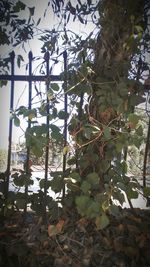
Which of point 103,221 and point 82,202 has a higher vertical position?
point 82,202

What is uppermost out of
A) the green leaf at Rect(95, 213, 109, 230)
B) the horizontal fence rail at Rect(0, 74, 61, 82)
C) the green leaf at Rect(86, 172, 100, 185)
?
the horizontal fence rail at Rect(0, 74, 61, 82)

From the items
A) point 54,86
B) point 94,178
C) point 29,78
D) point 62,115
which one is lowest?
point 94,178

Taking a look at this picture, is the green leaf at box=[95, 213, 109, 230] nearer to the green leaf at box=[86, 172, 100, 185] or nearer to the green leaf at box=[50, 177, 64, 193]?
the green leaf at box=[86, 172, 100, 185]

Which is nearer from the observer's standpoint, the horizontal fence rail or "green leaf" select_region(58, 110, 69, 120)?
"green leaf" select_region(58, 110, 69, 120)

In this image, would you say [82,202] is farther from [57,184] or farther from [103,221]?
[57,184]

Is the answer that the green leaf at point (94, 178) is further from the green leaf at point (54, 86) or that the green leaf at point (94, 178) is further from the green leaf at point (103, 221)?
the green leaf at point (54, 86)

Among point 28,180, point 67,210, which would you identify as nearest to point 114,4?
point 28,180

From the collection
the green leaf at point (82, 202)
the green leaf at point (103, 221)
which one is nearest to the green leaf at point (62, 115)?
the green leaf at point (82, 202)

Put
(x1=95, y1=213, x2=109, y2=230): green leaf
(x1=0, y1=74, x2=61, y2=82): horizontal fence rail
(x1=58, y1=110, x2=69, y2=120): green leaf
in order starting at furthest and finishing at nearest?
1. (x1=0, y1=74, x2=61, y2=82): horizontal fence rail
2. (x1=58, y1=110, x2=69, y2=120): green leaf
3. (x1=95, y1=213, x2=109, y2=230): green leaf

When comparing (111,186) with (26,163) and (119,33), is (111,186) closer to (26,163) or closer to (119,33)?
(26,163)

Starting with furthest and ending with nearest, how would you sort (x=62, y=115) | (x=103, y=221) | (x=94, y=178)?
(x=62, y=115) < (x=94, y=178) < (x=103, y=221)

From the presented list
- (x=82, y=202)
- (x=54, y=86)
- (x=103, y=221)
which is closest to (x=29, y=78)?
(x=54, y=86)

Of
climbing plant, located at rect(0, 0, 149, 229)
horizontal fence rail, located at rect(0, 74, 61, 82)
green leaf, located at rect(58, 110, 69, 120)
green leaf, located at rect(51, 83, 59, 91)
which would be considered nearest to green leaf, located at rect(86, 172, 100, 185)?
climbing plant, located at rect(0, 0, 149, 229)

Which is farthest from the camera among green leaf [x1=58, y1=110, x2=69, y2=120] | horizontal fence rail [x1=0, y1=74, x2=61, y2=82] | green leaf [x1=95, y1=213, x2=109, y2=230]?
horizontal fence rail [x1=0, y1=74, x2=61, y2=82]
